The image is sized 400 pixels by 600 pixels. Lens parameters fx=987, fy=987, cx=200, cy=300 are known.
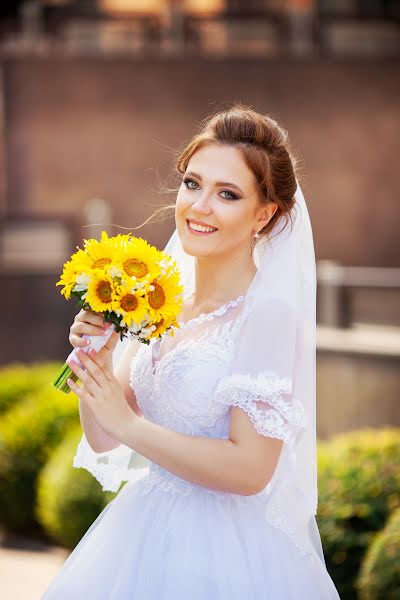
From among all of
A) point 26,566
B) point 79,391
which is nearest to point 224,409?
point 79,391

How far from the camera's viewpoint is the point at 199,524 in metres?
2.74

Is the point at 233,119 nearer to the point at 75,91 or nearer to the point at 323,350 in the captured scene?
the point at 323,350

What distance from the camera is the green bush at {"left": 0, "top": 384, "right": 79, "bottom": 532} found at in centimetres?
701

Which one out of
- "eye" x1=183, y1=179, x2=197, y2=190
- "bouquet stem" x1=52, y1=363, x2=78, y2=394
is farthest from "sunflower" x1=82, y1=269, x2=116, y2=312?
"eye" x1=183, y1=179, x2=197, y2=190

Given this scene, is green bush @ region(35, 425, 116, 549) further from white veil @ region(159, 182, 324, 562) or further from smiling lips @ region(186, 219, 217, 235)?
smiling lips @ region(186, 219, 217, 235)

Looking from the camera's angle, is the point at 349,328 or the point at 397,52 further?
the point at 397,52

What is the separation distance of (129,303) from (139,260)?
134mm

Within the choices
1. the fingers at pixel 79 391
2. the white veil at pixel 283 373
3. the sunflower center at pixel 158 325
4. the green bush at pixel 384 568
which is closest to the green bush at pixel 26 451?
the green bush at pixel 384 568

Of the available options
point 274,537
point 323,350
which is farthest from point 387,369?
point 274,537

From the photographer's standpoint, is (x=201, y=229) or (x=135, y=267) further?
(x=201, y=229)

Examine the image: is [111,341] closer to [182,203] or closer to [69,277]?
[69,277]

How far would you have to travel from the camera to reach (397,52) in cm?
1900

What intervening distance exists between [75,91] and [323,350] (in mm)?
9453

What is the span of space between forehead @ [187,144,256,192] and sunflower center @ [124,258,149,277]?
322 millimetres
